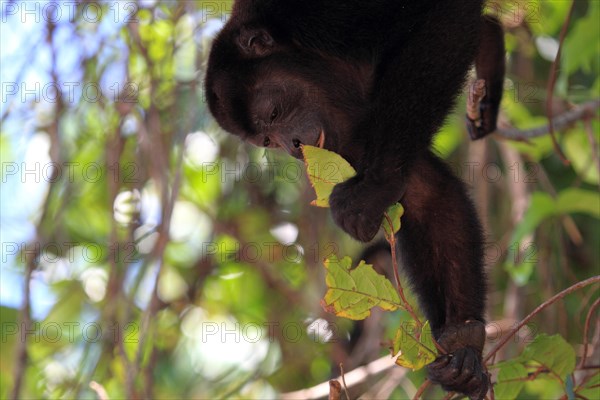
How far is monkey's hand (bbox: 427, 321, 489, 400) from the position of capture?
240cm

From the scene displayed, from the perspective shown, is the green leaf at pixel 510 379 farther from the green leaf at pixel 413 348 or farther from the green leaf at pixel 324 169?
the green leaf at pixel 324 169

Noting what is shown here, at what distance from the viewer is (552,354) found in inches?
88.4

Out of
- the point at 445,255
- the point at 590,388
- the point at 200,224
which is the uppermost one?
the point at 590,388

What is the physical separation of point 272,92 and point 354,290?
4.10 ft

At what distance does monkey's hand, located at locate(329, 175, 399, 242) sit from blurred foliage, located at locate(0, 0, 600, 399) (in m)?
0.98

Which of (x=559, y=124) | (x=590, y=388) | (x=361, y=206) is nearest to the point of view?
(x=590, y=388)

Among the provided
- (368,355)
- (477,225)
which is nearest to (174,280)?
(368,355)

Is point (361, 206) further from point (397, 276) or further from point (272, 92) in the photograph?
point (272, 92)

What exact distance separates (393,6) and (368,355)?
1.89 m

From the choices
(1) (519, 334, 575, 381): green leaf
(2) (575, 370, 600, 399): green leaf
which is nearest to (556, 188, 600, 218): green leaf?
(2) (575, 370, 600, 399): green leaf

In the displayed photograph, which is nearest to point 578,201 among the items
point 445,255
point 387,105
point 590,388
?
point 445,255

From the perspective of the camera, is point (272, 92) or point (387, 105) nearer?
point (387, 105)

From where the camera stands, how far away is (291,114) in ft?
10.2

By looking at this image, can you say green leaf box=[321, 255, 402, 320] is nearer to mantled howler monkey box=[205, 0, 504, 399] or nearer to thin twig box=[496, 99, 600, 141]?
mantled howler monkey box=[205, 0, 504, 399]
